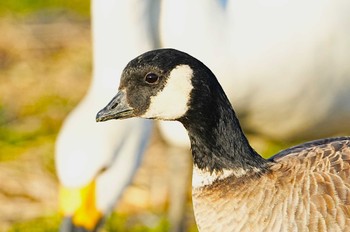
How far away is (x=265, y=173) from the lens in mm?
4457

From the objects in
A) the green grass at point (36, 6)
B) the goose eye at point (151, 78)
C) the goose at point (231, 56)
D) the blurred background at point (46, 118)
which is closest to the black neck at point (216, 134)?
the goose eye at point (151, 78)

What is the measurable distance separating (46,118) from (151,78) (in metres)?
3.91

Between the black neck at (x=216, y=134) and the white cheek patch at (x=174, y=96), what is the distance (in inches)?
1.3

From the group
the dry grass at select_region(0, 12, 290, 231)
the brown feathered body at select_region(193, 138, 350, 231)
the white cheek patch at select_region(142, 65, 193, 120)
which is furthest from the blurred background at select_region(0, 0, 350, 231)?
the white cheek patch at select_region(142, 65, 193, 120)

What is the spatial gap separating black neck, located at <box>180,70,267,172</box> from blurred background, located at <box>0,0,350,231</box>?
1.38 m

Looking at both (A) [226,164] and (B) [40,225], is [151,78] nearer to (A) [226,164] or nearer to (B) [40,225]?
(A) [226,164]

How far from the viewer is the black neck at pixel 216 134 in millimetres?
4270

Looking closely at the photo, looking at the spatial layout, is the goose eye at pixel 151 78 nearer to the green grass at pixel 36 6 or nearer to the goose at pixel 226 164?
the goose at pixel 226 164

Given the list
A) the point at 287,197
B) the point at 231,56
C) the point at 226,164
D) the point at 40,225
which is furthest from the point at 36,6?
the point at 287,197

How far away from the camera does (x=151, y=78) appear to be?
430 cm

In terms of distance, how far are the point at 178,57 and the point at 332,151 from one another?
77 cm

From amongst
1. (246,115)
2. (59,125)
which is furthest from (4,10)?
(246,115)

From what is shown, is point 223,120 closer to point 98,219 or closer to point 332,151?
point 332,151

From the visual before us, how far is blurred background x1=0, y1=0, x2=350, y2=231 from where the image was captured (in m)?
6.67
